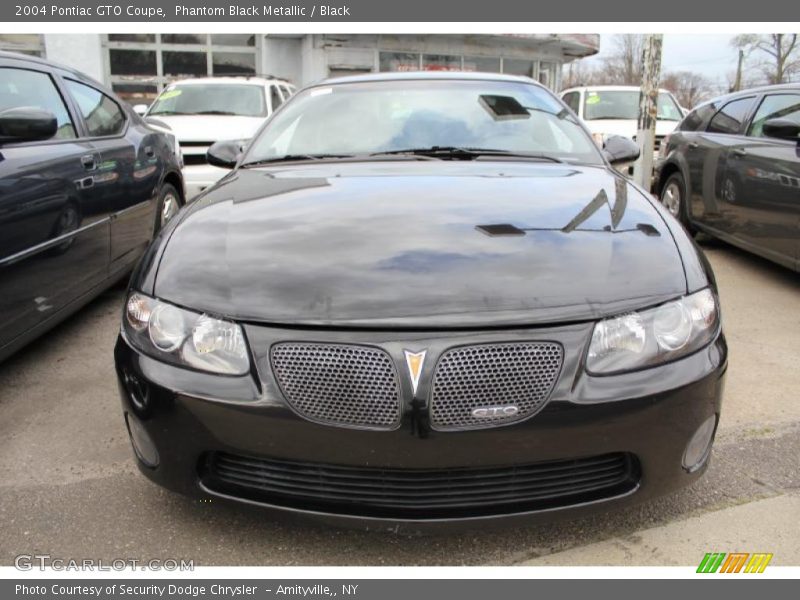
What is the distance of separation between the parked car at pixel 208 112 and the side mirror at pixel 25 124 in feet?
13.3

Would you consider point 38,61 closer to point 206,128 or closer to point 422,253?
point 422,253

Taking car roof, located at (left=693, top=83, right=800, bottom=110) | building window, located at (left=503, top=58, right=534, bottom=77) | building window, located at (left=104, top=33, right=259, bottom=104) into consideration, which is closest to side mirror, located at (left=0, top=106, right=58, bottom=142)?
car roof, located at (left=693, top=83, right=800, bottom=110)

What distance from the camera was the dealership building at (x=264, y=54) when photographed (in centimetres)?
1627

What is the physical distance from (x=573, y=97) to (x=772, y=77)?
40.7 metres

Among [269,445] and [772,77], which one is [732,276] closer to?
[269,445]

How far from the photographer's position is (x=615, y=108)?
11.3m

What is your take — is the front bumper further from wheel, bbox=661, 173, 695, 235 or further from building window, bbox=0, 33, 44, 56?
building window, bbox=0, 33, 44, 56

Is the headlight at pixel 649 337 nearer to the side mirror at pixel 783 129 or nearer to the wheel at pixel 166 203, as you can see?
the side mirror at pixel 783 129

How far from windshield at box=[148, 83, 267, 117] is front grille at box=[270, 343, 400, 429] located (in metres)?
7.38

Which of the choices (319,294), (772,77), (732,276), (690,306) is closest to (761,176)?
(732,276)

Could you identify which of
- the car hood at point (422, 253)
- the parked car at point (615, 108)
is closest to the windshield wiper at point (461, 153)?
the car hood at point (422, 253)

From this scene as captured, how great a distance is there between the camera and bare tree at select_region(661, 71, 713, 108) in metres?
55.6

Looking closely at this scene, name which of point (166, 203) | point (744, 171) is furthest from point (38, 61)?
point (744, 171)

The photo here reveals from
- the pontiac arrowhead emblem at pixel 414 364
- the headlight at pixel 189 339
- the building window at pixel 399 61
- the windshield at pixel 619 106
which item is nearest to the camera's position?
the pontiac arrowhead emblem at pixel 414 364
